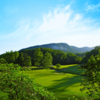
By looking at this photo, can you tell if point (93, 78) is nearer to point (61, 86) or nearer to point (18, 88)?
point (18, 88)

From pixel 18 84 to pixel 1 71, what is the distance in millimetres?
1355

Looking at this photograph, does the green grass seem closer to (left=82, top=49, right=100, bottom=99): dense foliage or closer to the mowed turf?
the mowed turf

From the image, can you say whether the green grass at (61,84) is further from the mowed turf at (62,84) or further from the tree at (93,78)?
the tree at (93,78)

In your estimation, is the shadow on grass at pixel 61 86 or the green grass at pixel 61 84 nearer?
the green grass at pixel 61 84

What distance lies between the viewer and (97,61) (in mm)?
5949

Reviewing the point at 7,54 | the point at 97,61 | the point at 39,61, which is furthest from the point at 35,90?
the point at 7,54

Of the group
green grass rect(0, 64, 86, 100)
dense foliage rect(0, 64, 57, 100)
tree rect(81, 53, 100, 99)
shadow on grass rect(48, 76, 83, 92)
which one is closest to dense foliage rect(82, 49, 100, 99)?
tree rect(81, 53, 100, 99)

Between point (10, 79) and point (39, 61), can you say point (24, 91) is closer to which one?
point (10, 79)

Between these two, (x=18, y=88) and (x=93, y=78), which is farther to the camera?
(x=93, y=78)

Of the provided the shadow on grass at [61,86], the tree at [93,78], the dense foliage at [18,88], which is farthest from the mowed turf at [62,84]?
the dense foliage at [18,88]

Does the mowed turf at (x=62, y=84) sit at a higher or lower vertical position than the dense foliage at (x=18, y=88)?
lower

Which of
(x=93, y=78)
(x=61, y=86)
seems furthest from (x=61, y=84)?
(x=93, y=78)

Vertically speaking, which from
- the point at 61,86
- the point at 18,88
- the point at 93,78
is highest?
the point at 18,88

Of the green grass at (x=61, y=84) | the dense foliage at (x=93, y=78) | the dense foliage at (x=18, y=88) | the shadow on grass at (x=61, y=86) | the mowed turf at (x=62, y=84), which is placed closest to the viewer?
the dense foliage at (x=18, y=88)
